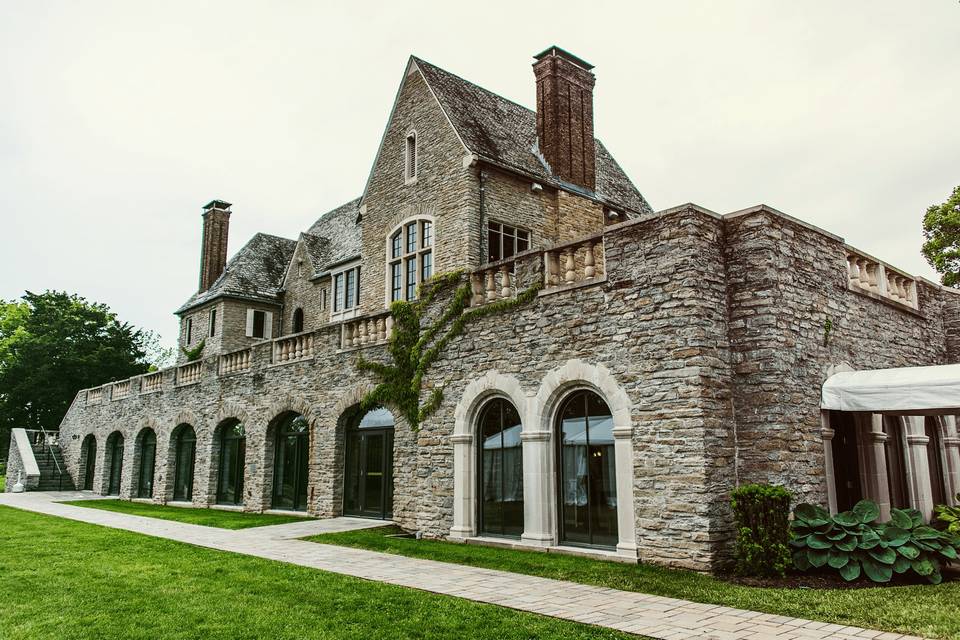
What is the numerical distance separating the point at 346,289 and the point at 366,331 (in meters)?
9.29

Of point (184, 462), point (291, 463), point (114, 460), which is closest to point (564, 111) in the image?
point (291, 463)

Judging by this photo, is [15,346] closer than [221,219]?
No

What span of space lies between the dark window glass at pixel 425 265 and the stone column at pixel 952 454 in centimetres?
1236

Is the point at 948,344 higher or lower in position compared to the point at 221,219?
lower

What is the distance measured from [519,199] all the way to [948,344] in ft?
35.2

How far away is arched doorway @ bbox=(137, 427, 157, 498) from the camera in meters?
27.2

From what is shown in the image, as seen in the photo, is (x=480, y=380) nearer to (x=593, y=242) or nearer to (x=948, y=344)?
(x=593, y=242)

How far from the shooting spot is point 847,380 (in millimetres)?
11453

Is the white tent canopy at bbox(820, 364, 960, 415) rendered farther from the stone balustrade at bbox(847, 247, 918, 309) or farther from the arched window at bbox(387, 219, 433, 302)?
the arched window at bbox(387, 219, 433, 302)

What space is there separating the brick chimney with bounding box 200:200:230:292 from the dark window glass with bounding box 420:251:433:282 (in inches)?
776

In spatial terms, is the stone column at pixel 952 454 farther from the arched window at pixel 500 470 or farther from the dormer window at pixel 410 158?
the dormer window at pixel 410 158

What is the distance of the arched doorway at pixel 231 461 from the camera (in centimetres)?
2190

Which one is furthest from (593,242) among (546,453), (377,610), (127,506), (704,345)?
(127,506)

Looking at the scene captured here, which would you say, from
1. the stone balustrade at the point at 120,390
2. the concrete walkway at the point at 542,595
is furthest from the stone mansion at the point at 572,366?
the stone balustrade at the point at 120,390
